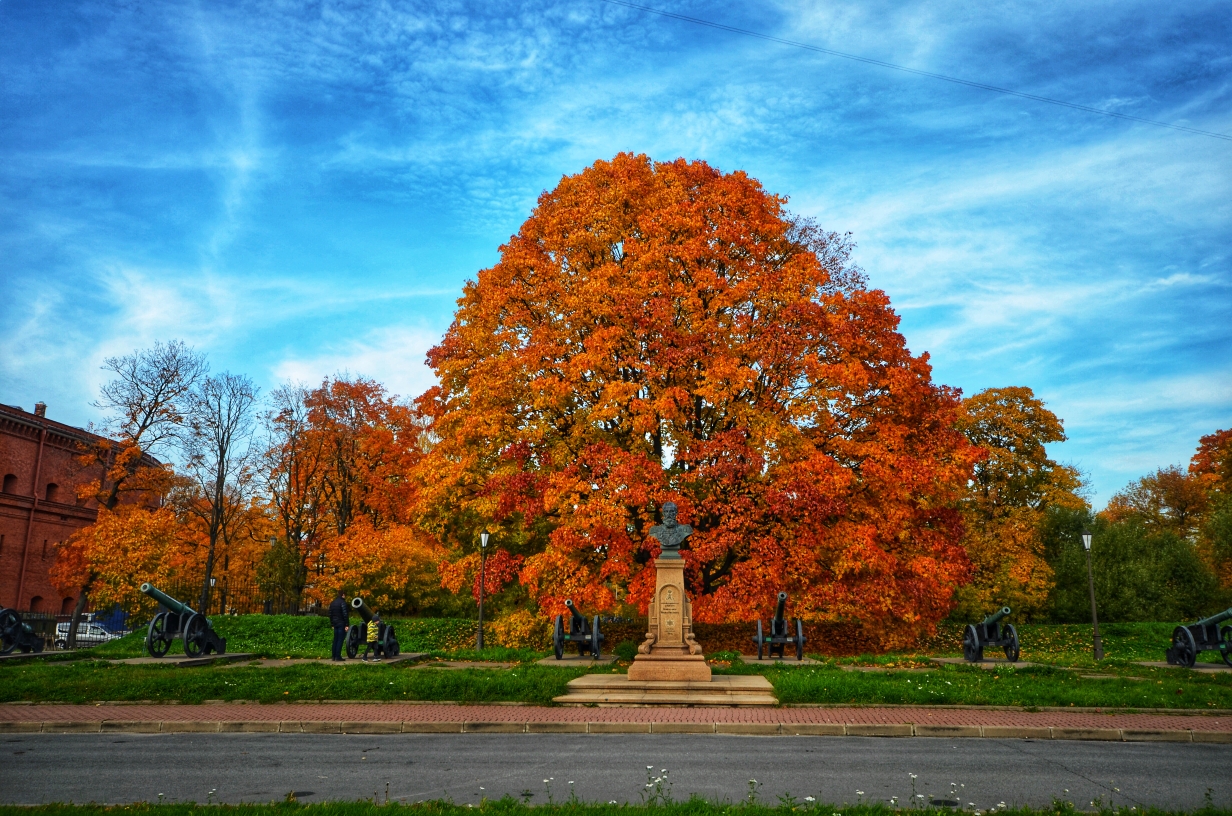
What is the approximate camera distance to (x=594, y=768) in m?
8.89

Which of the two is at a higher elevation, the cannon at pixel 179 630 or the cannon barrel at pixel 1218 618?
the cannon barrel at pixel 1218 618

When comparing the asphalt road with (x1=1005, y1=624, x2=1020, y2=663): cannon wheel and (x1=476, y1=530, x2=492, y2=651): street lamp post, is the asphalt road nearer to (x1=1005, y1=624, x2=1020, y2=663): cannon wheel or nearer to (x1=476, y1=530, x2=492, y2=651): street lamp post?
(x1=1005, y1=624, x2=1020, y2=663): cannon wheel

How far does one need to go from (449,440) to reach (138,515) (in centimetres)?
1426

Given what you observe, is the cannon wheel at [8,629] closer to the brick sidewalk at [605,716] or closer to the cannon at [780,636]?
the brick sidewalk at [605,716]

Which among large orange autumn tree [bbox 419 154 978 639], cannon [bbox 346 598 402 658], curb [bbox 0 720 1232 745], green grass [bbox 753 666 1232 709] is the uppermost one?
large orange autumn tree [bbox 419 154 978 639]

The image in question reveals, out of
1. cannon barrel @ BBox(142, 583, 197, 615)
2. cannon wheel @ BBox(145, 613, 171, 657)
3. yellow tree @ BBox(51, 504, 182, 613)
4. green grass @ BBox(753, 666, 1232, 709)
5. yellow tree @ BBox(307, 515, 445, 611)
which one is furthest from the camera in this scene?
yellow tree @ BBox(307, 515, 445, 611)

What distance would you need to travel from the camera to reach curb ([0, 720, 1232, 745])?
430 inches

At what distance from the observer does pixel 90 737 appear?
36.3 ft

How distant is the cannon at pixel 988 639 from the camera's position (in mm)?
17891

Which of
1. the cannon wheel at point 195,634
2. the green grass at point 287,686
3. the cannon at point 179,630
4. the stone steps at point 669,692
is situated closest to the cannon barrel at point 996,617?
the stone steps at point 669,692

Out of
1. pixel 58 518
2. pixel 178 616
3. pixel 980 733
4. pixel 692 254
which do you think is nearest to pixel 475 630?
pixel 178 616

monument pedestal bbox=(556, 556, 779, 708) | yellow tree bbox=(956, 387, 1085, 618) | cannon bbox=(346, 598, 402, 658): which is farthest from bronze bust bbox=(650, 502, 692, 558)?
yellow tree bbox=(956, 387, 1085, 618)

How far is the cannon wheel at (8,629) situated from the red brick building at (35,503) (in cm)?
2646

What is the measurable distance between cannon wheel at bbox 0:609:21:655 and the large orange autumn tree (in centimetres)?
1085
